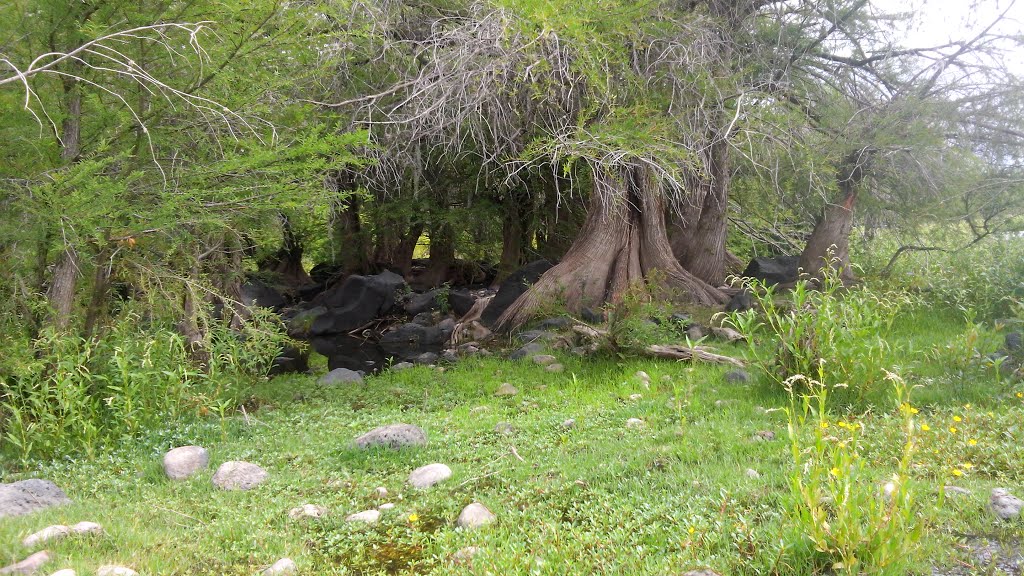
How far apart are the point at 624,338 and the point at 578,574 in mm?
4852

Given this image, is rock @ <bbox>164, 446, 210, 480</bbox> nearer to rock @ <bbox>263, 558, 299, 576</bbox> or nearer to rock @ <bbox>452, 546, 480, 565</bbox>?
rock @ <bbox>263, 558, 299, 576</bbox>

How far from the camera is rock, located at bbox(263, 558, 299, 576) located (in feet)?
10.2

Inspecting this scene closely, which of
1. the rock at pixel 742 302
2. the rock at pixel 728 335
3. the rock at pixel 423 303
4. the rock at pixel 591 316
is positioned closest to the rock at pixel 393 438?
the rock at pixel 728 335

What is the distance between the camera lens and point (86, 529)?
342 cm

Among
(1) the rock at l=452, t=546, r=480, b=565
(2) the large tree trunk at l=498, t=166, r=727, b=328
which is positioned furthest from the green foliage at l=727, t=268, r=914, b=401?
(2) the large tree trunk at l=498, t=166, r=727, b=328

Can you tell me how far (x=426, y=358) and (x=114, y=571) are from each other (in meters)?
6.99

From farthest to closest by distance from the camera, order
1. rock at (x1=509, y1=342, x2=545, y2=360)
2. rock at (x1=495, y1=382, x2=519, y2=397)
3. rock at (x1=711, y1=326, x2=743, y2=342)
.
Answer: rock at (x1=509, y1=342, x2=545, y2=360)
rock at (x1=711, y1=326, x2=743, y2=342)
rock at (x1=495, y1=382, x2=519, y2=397)

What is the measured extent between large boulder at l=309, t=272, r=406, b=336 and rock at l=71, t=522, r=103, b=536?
32.9 feet

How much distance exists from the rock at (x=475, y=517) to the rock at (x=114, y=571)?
1.44 metres

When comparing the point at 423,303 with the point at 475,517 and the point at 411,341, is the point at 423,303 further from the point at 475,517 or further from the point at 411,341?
the point at 475,517

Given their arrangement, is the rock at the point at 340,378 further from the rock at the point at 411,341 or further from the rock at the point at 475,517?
the rock at the point at 475,517

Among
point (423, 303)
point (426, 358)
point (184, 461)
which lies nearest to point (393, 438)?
point (184, 461)

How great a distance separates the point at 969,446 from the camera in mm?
3953

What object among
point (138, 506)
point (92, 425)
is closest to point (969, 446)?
point (138, 506)
